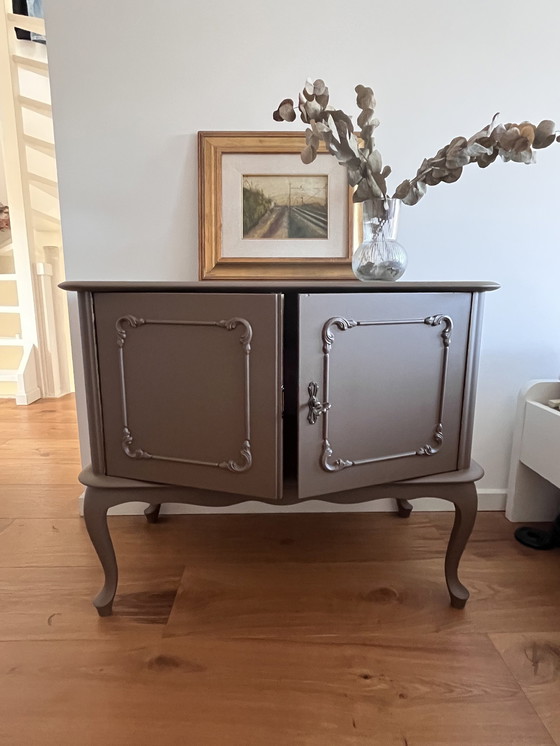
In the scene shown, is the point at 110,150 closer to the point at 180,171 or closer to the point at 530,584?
the point at 180,171

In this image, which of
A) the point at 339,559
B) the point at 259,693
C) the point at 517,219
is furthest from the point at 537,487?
the point at 259,693

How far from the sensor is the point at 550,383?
134cm

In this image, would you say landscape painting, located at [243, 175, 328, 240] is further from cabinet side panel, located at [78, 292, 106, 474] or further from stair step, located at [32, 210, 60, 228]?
stair step, located at [32, 210, 60, 228]

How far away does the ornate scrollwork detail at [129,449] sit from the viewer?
93cm

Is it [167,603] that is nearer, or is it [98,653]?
[98,653]

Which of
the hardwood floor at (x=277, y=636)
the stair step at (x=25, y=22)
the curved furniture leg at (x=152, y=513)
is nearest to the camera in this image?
the hardwood floor at (x=277, y=636)

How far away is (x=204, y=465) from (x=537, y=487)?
3.54 ft

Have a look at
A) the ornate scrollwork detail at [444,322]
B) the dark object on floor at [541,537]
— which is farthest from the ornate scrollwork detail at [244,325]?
the dark object on floor at [541,537]

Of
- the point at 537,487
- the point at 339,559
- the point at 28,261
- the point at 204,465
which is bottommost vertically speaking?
the point at 339,559

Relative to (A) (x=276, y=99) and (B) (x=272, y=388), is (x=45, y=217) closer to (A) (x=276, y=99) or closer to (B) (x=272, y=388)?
(A) (x=276, y=99)

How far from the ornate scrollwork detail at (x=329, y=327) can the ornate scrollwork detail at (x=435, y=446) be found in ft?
1.01

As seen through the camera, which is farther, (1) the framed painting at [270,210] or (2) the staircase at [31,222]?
(2) the staircase at [31,222]

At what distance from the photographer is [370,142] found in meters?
0.91

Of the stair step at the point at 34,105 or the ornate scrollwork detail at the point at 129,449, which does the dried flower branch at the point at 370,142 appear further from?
the stair step at the point at 34,105
